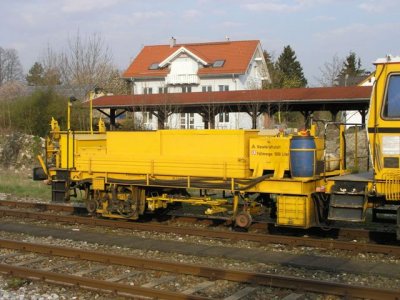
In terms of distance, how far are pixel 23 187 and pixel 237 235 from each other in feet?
44.4

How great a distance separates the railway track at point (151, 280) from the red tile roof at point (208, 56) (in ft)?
160

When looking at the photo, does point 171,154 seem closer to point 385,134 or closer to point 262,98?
point 385,134

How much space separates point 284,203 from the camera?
34.5 ft

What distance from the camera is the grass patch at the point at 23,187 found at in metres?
19.5

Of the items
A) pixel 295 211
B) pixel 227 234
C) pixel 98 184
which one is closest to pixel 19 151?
pixel 98 184

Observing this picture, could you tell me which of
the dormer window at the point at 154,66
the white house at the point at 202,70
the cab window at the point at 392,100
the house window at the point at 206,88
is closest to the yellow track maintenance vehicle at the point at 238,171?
the cab window at the point at 392,100

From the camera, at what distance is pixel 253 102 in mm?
26625

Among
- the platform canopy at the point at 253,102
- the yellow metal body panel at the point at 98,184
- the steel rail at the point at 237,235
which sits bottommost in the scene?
the steel rail at the point at 237,235

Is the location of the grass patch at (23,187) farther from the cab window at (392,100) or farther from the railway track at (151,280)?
the cab window at (392,100)

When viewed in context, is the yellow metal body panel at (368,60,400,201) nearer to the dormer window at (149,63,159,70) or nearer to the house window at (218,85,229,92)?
the house window at (218,85,229,92)

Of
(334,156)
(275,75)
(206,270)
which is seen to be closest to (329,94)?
(334,156)

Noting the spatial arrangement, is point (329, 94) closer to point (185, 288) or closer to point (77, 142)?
point (77, 142)

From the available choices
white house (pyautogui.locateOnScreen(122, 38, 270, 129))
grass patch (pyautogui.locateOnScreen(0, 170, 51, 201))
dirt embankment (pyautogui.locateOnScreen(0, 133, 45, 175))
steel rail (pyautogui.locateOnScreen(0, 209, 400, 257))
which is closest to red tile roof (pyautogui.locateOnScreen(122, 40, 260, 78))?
white house (pyautogui.locateOnScreen(122, 38, 270, 129))

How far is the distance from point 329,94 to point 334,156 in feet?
48.9
